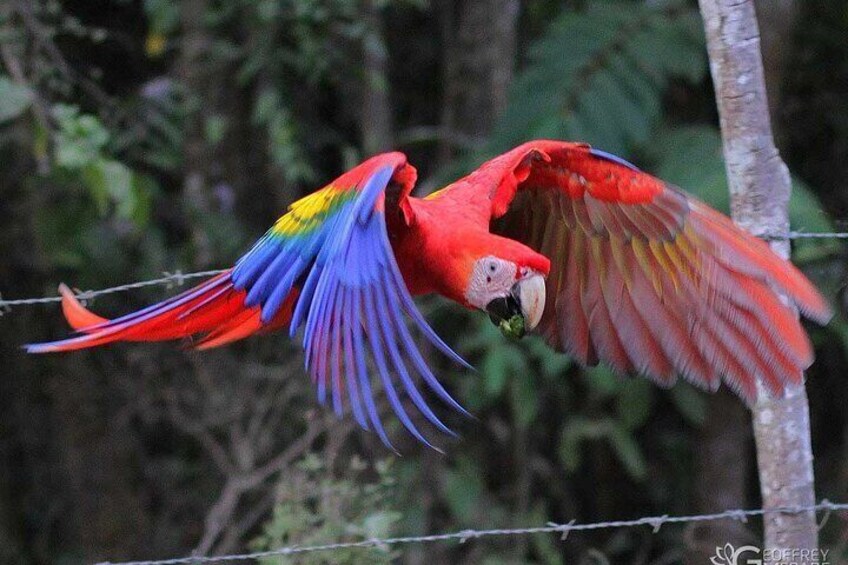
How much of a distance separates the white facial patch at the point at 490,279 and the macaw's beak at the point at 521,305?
0.4 inches

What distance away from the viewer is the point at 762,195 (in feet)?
6.98

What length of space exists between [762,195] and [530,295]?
1.72ft

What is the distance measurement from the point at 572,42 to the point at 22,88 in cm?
159

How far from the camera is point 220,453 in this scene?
3809 millimetres

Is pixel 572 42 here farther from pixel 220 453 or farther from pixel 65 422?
pixel 65 422

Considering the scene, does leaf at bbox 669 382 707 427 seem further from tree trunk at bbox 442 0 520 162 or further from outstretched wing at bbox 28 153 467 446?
outstretched wing at bbox 28 153 467 446

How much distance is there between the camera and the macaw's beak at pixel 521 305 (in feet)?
6.22

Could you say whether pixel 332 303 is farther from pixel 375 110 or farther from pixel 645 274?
pixel 375 110

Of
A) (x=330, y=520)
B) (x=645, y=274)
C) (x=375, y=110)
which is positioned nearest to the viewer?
(x=645, y=274)

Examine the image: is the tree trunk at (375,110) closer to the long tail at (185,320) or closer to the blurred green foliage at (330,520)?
the blurred green foliage at (330,520)

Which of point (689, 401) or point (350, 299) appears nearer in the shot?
point (350, 299)

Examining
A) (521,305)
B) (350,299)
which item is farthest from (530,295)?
(350,299)

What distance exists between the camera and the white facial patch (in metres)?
1.90

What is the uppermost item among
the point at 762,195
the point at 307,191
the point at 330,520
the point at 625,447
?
the point at 307,191
